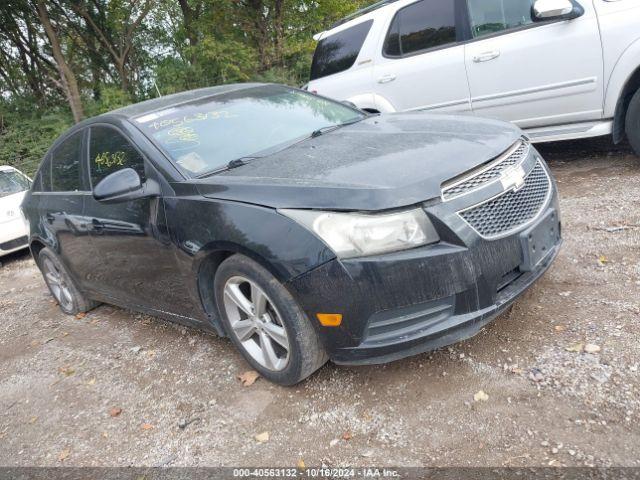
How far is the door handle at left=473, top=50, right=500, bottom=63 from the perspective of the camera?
5.16 metres

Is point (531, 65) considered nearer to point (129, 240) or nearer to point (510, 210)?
point (510, 210)

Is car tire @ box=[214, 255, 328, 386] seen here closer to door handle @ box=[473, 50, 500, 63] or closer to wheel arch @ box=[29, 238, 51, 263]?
wheel arch @ box=[29, 238, 51, 263]

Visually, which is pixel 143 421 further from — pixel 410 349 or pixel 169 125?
pixel 169 125

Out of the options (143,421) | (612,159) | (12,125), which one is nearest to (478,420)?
(143,421)

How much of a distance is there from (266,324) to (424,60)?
402 cm

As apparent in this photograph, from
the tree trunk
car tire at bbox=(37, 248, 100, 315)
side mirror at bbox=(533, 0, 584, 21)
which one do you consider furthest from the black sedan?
the tree trunk

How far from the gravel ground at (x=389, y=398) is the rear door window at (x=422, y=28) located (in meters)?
2.67

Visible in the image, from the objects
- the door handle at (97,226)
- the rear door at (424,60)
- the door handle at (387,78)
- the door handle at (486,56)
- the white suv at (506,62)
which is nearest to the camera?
the door handle at (97,226)

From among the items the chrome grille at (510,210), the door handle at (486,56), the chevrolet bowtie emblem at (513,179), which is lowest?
the chrome grille at (510,210)

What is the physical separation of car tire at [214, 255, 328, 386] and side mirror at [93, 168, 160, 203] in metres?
0.67

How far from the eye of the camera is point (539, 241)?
2.67m

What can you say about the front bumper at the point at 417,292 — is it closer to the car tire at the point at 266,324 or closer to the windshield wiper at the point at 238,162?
the car tire at the point at 266,324

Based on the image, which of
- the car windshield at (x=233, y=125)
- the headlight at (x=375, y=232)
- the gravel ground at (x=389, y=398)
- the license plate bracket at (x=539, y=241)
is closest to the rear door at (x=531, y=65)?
the gravel ground at (x=389, y=398)

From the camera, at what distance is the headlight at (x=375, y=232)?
2.35 meters
